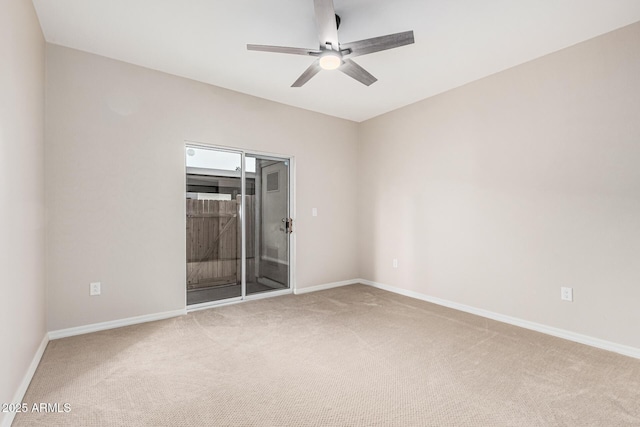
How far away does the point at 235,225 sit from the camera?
422 cm

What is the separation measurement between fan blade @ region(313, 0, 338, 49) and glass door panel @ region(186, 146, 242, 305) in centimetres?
218

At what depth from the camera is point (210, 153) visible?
4.00 metres

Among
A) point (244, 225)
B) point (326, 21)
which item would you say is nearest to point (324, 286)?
point (244, 225)

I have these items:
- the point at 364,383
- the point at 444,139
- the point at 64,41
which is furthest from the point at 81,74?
the point at 444,139

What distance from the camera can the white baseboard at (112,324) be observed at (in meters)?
3.00

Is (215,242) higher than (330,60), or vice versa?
(330,60)

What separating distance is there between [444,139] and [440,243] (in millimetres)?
1341

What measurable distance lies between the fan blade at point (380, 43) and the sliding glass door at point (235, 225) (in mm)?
2216

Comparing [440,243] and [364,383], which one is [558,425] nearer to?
[364,383]

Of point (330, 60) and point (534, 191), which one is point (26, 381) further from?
point (534, 191)

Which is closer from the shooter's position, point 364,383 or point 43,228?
point 364,383

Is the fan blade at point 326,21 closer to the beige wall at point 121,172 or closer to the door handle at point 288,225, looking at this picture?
the beige wall at point 121,172

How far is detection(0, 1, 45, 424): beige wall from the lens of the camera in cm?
180

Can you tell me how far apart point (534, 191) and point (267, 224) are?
3.25 m
